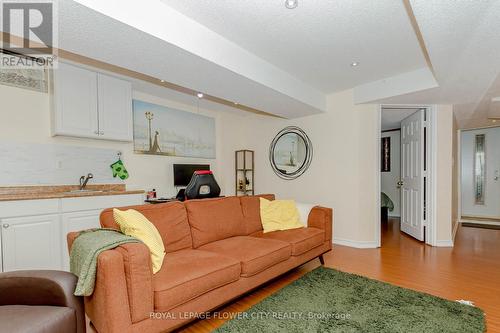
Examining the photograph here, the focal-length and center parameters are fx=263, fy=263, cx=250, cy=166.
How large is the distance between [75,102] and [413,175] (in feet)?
16.7

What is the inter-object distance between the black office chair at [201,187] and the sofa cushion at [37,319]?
1503mm

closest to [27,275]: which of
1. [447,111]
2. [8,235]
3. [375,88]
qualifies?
[8,235]

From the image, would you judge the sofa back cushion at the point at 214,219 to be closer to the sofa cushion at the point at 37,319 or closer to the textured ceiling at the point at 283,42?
the sofa cushion at the point at 37,319

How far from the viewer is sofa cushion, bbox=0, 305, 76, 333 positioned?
1201mm

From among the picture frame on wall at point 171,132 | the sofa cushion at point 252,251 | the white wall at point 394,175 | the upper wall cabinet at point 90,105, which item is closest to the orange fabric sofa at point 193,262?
the sofa cushion at point 252,251

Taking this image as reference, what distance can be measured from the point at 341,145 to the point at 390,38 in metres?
1.87

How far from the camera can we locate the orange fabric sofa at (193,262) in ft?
4.81

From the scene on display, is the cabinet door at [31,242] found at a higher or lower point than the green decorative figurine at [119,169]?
lower

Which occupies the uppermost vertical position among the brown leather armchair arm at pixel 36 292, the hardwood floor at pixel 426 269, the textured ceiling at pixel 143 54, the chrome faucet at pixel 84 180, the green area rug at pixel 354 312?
the textured ceiling at pixel 143 54

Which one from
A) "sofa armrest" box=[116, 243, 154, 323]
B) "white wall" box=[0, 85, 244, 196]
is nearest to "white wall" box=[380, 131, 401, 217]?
"white wall" box=[0, 85, 244, 196]

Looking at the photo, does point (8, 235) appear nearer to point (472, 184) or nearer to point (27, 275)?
point (27, 275)

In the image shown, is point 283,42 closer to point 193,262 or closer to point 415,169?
point 193,262

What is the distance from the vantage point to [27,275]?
146 cm

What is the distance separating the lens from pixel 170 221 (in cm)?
231
